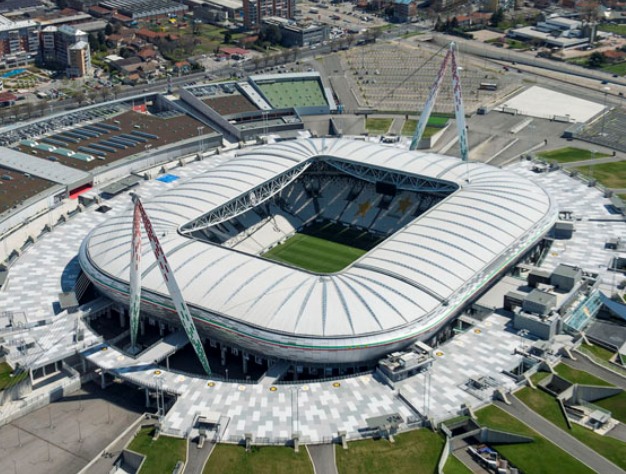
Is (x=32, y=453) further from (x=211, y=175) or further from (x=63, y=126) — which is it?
(x=63, y=126)

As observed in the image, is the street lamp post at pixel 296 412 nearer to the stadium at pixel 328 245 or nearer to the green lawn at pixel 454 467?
the stadium at pixel 328 245

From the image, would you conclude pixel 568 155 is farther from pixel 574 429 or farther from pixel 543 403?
pixel 574 429

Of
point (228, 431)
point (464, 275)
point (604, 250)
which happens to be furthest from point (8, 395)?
point (604, 250)

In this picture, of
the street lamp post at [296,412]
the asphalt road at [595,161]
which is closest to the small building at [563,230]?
the asphalt road at [595,161]

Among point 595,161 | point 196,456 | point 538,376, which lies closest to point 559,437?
point 538,376

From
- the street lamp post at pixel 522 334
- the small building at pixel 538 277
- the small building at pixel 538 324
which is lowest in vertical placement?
the street lamp post at pixel 522 334

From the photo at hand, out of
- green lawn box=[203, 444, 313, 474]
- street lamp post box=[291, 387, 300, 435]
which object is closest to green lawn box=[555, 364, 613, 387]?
street lamp post box=[291, 387, 300, 435]
